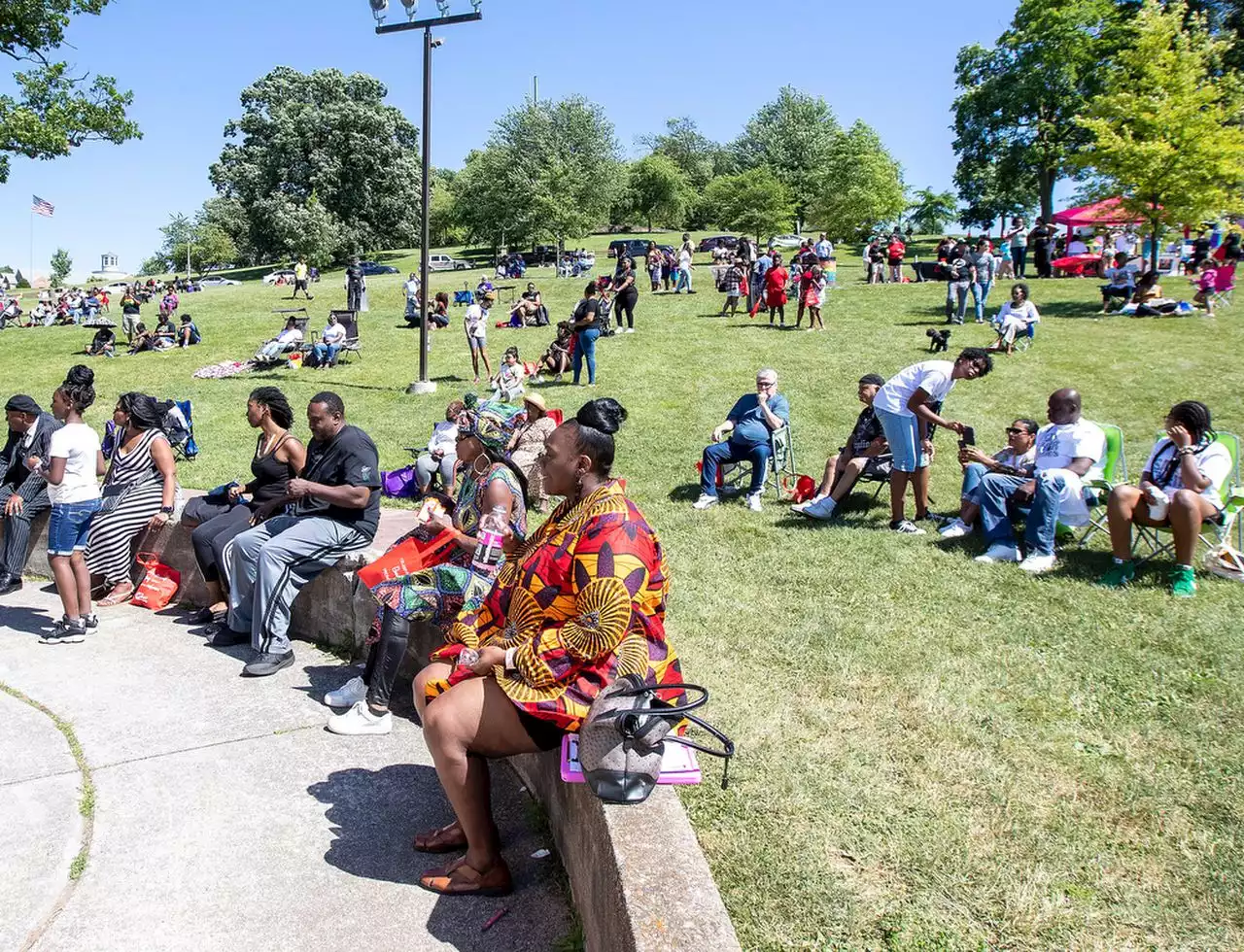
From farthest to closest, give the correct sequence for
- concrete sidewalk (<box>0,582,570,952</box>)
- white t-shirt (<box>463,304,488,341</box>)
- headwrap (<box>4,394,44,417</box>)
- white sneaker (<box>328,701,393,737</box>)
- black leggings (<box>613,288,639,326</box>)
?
black leggings (<box>613,288,639,326</box>) → white t-shirt (<box>463,304,488,341</box>) → headwrap (<box>4,394,44,417</box>) → white sneaker (<box>328,701,393,737</box>) → concrete sidewalk (<box>0,582,570,952</box>)

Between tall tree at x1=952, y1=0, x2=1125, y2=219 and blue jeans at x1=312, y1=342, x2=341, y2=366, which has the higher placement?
tall tree at x1=952, y1=0, x2=1125, y2=219

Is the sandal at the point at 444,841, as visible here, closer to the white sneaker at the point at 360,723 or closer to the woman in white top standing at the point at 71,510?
the white sneaker at the point at 360,723

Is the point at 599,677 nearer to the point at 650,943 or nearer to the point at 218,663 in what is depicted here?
the point at 650,943

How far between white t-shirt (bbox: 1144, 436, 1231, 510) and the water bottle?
4528mm

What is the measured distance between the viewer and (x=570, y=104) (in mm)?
65812

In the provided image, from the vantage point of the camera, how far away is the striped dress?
6.68 m

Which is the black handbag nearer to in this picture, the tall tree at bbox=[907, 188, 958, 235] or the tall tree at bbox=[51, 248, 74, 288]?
the tall tree at bbox=[907, 188, 958, 235]

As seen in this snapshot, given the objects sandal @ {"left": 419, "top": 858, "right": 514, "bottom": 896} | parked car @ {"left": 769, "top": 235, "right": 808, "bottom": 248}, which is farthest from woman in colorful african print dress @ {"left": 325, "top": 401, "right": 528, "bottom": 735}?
parked car @ {"left": 769, "top": 235, "right": 808, "bottom": 248}

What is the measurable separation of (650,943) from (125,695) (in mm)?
3947

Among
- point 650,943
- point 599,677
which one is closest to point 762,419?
point 599,677

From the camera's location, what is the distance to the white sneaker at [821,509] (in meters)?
8.40

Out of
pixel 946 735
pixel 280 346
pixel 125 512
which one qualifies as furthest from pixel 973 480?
pixel 280 346

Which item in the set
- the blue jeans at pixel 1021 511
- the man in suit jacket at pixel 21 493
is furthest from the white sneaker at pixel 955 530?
the man in suit jacket at pixel 21 493

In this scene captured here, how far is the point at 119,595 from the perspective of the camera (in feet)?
22.8
